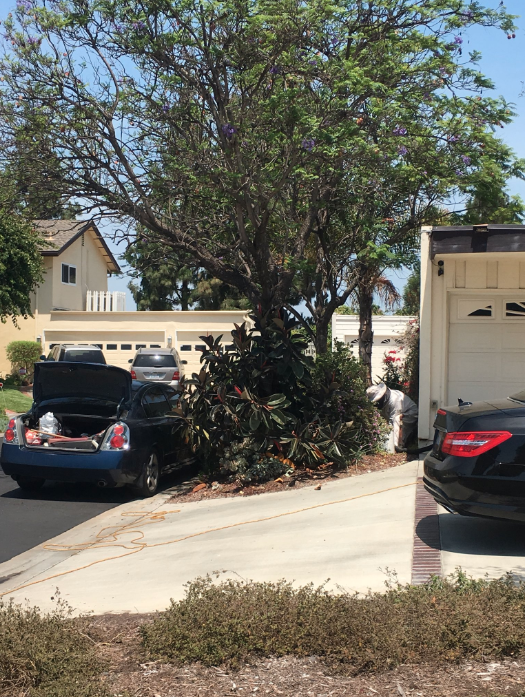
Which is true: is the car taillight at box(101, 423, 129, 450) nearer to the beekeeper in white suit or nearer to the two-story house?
the beekeeper in white suit

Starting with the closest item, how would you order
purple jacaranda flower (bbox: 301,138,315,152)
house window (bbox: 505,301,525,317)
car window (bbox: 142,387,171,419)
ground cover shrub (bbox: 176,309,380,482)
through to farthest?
1. ground cover shrub (bbox: 176,309,380,482)
2. car window (bbox: 142,387,171,419)
3. purple jacaranda flower (bbox: 301,138,315,152)
4. house window (bbox: 505,301,525,317)

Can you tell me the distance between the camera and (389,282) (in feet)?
63.1

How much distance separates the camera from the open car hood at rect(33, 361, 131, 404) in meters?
9.51

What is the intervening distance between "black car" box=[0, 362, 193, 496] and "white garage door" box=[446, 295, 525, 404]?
428cm

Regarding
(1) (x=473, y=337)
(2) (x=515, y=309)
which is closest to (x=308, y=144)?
(1) (x=473, y=337)

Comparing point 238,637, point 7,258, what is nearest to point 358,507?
point 238,637

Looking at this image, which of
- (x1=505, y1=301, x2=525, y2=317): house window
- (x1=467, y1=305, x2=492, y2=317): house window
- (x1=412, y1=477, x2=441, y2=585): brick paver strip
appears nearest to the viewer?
(x1=412, y1=477, x2=441, y2=585): brick paver strip

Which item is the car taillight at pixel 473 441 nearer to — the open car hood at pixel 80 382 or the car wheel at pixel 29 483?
the open car hood at pixel 80 382

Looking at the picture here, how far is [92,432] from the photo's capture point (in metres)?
9.98

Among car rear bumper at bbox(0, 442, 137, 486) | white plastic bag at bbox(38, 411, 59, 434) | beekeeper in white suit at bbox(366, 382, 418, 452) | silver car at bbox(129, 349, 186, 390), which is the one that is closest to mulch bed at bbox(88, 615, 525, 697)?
car rear bumper at bbox(0, 442, 137, 486)

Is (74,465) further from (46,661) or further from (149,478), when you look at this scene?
(46,661)

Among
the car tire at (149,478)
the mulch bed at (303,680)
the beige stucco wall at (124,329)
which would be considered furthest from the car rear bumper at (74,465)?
the beige stucco wall at (124,329)

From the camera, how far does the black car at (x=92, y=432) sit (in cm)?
894

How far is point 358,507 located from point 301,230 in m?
5.35
